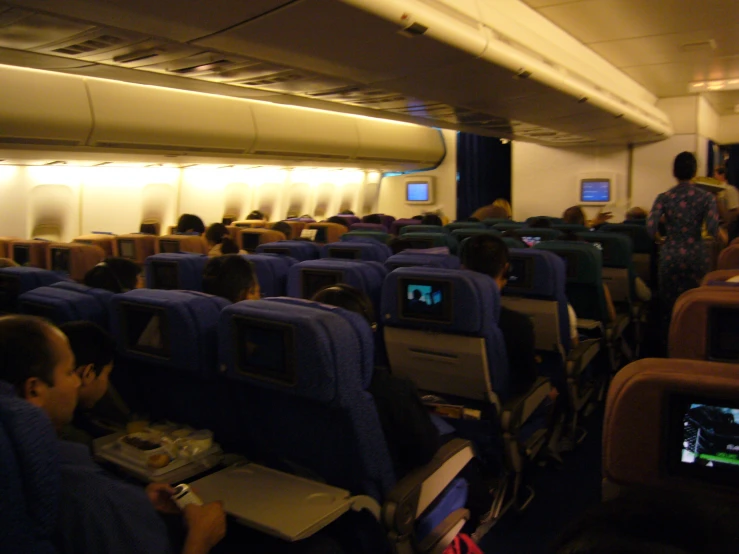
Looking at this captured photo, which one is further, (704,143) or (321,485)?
(704,143)

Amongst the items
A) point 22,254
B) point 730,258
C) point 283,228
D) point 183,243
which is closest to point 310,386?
point 730,258

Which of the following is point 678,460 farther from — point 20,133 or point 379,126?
point 379,126

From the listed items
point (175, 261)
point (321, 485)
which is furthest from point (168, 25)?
point (321, 485)

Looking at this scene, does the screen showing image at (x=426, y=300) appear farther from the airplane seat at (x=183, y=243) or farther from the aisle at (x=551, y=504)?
the airplane seat at (x=183, y=243)

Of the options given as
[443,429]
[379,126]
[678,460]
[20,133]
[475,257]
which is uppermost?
[379,126]

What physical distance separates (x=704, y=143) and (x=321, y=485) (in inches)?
495

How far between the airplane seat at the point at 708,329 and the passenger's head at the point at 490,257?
5.90ft

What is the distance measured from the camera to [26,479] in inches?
46.2

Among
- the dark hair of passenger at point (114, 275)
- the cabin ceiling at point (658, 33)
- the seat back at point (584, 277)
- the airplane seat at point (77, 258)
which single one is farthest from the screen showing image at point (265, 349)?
the airplane seat at point (77, 258)

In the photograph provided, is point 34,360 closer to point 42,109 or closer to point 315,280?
point 315,280

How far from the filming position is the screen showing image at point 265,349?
77.7 inches

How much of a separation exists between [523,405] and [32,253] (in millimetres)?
5589

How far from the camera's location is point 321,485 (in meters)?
1.98

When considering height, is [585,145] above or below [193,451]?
above
